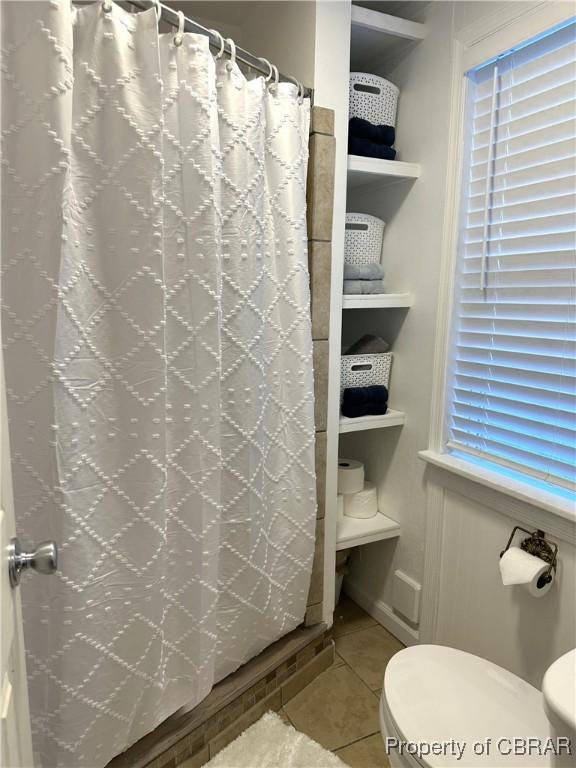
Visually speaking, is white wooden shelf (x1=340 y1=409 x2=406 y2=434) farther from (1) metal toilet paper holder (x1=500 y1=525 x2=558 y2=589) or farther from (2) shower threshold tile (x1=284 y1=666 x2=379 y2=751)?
(2) shower threshold tile (x1=284 y1=666 x2=379 y2=751)

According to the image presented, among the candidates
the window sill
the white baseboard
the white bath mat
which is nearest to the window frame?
the window sill

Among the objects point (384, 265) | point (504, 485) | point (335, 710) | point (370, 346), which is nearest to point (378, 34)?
point (384, 265)

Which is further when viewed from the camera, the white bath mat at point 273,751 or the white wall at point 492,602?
the white bath mat at point 273,751

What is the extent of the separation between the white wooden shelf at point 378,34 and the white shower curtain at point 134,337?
43cm

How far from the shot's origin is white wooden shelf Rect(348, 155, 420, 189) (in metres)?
1.64

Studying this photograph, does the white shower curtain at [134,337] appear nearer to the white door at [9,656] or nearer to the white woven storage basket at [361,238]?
the white door at [9,656]

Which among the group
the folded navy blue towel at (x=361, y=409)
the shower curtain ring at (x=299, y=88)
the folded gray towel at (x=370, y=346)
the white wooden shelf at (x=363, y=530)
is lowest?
the white wooden shelf at (x=363, y=530)

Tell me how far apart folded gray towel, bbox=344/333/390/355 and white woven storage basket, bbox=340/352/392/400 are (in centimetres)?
3

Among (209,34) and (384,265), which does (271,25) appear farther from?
(384,265)

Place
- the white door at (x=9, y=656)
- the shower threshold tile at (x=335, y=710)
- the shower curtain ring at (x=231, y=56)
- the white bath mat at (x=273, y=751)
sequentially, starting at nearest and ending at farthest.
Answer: the white door at (x=9, y=656)
the shower curtain ring at (x=231, y=56)
the white bath mat at (x=273, y=751)
the shower threshold tile at (x=335, y=710)

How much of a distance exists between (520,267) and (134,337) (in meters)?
1.05

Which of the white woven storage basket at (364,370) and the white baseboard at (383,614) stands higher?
the white woven storage basket at (364,370)

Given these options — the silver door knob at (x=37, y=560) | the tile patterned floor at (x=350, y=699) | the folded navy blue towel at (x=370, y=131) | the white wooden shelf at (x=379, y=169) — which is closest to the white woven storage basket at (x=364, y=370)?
the white wooden shelf at (x=379, y=169)

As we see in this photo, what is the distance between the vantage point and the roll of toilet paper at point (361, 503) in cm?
197
